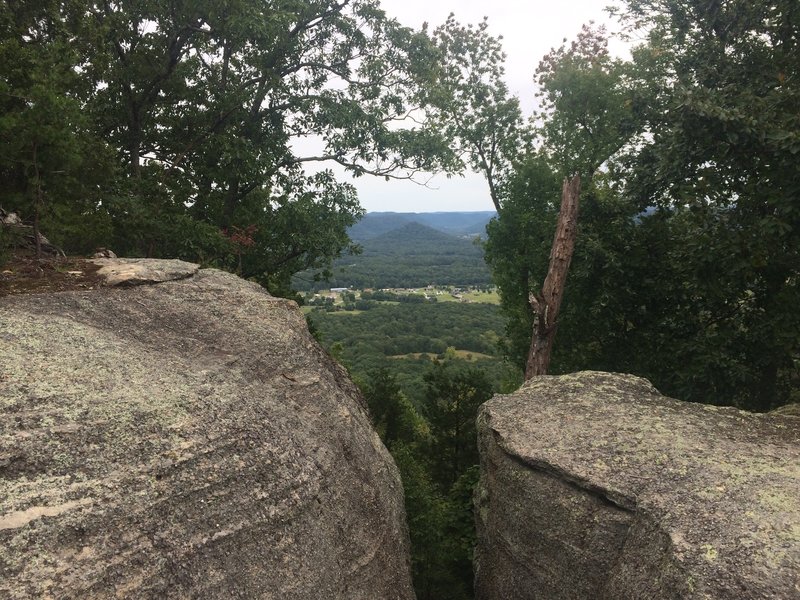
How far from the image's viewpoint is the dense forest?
11.8m

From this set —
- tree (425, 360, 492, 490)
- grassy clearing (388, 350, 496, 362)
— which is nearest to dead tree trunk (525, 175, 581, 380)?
tree (425, 360, 492, 490)

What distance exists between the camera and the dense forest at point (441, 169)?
1176 cm

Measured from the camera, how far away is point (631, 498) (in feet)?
24.2

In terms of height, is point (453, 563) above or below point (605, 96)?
below

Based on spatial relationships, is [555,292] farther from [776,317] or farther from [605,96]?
[605,96]

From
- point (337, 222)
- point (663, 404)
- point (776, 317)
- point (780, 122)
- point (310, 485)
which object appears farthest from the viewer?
point (337, 222)

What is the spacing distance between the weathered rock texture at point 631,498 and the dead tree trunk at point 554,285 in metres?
4.12

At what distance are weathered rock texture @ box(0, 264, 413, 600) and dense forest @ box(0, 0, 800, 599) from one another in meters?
3.39

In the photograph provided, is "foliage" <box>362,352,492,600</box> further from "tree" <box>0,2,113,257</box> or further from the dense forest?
"tree" <box>0,2,113,257</box>

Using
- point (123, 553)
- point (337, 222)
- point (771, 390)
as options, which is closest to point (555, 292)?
point (771, 390)

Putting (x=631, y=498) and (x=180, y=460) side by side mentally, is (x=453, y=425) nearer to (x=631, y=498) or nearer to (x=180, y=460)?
(x=631, y=498)

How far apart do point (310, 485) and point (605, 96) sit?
22.8 metres

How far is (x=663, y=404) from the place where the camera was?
9898 millimetres

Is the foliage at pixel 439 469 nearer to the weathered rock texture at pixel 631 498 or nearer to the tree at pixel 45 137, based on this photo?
the weathered rock texture at pixel 631 498
